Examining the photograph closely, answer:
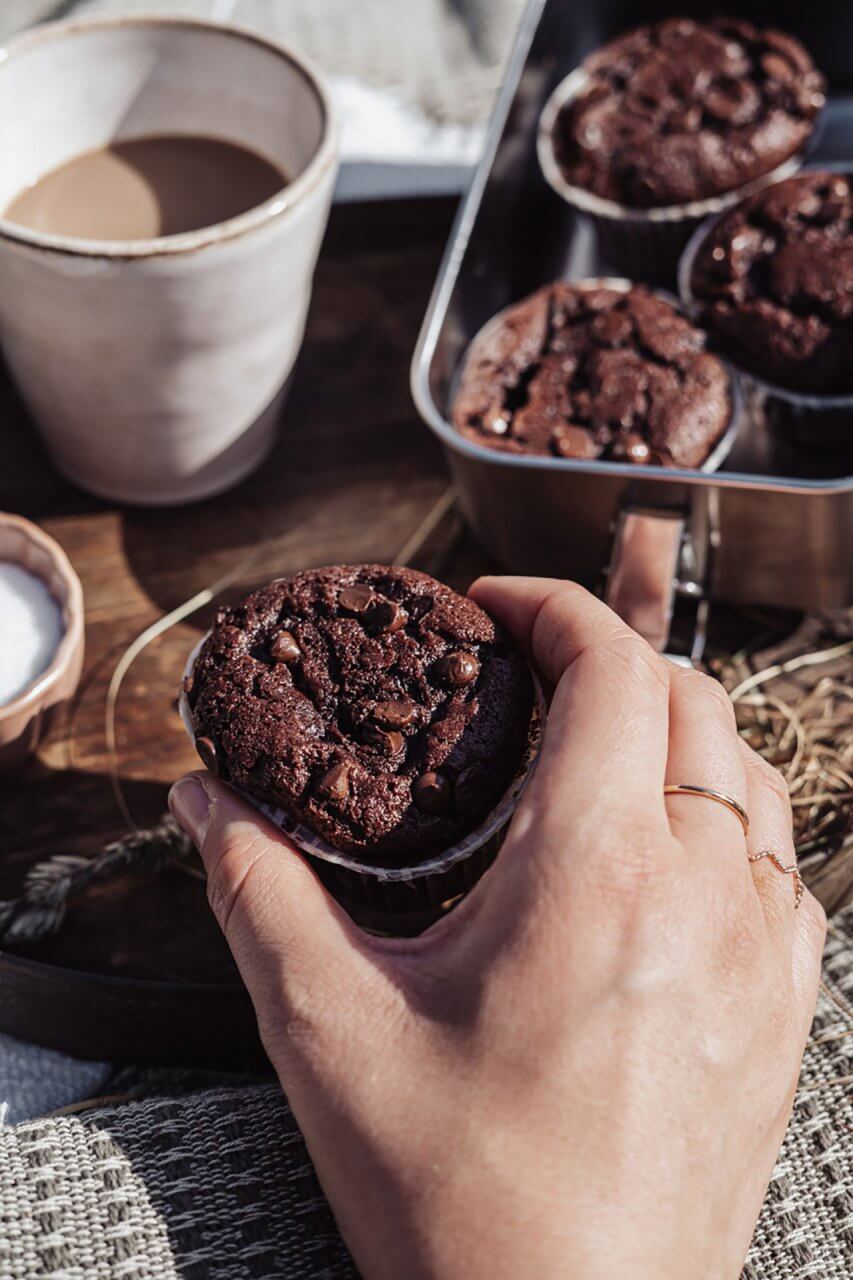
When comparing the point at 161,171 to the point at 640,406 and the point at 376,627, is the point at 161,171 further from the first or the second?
the point at 376,627

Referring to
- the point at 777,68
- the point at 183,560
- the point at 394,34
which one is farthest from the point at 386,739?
the point at 394,34

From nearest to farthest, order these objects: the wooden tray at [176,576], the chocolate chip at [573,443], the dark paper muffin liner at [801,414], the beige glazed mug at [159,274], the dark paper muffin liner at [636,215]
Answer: the wooden tray at [176,576], the beige glazed mug at [159,274], the chocolate chip at [573,443], the dark paper muffin liner at [801,414], the dark paper muffin liner at [636,215]

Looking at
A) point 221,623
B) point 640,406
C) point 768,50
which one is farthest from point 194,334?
point 768,50

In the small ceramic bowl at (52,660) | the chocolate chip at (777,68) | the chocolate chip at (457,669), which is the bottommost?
the small ceramic bowl at (52,660)

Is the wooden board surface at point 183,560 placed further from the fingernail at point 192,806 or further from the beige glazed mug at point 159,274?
the fingernail at point 192,806

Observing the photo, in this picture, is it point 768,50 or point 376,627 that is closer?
point 376,627

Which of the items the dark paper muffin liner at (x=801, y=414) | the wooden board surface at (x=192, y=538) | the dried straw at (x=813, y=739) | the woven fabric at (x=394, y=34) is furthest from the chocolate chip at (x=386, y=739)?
the woven fabric at (x=394, y=34)
